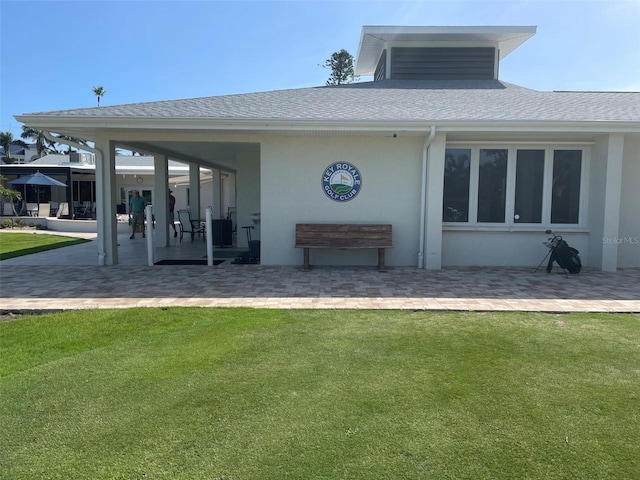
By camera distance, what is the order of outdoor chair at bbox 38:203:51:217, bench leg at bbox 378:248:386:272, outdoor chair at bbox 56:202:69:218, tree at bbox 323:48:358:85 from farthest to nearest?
tree at bbox 323:48:358:85 < outdoor chair at bbox 56:202:69:218 < outdoor chair at bbox 38:203:51:217 < bench leg at bbox 378:248:386:272

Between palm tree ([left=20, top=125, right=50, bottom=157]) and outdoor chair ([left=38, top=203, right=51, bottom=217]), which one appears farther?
palm tree ([left=20, top=125, right=50, bottom=157])

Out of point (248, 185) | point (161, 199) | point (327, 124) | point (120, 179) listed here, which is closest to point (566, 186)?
point (327, 124)

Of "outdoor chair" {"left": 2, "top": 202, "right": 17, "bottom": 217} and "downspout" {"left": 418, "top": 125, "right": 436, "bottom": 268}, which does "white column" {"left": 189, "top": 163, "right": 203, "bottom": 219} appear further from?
"outdoor chair" {"left": 2, "top": 202, "right": 17, "bottom": 217}

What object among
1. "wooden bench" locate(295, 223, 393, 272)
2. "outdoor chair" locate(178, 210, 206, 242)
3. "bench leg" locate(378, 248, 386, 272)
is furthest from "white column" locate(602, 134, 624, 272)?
"outdoor chair" locate(178, 210, 206, 242)

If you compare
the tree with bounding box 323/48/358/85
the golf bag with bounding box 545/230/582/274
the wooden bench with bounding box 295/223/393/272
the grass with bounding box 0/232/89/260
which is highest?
the tree with bounding box 323/48/358/85

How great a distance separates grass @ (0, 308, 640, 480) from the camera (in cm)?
273

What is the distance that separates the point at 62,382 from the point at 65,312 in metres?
2.37

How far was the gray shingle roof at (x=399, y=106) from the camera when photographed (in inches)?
345

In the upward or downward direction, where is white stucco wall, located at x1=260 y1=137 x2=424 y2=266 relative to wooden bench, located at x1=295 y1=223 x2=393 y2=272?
upward

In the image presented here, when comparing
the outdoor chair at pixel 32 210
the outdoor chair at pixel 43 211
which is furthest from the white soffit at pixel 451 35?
→ the outdoor chair at pixel 32 210

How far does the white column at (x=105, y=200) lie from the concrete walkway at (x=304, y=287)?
0.38m

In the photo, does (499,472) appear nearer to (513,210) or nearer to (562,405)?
(562,405)

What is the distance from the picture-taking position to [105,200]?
9727 millimetres

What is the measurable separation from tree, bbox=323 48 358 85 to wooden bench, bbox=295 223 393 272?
42.0 metres
